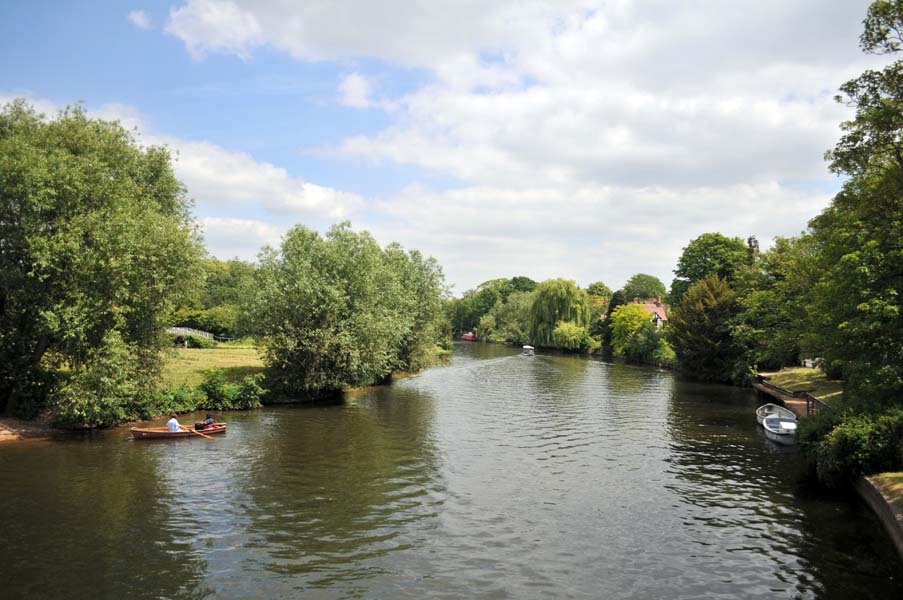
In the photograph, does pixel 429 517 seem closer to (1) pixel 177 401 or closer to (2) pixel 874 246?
(2) pixel 874 246

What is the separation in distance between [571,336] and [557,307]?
667 centimetres

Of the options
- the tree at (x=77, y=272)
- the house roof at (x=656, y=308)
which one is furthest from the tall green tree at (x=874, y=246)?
the house roof at (x=656, y=308)

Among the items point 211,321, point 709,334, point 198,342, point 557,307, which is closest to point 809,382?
point 709,334

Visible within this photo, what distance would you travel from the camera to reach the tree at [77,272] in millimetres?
28969

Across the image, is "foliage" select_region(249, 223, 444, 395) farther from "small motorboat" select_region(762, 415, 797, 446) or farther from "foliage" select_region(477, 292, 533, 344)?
"foliage" select_region(477, 292, 533, 344)

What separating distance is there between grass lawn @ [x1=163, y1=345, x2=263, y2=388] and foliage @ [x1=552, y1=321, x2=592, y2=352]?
5787 cm

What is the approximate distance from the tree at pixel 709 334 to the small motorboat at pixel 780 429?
94.2 feet

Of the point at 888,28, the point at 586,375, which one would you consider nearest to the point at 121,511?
the point at 888,28

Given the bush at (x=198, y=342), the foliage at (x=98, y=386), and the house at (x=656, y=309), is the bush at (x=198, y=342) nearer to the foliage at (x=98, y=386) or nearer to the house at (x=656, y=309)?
the foliage at (x=98, y=386)

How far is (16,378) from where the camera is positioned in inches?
1211

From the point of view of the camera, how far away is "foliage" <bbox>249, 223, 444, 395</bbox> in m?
41.0

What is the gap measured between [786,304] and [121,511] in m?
46.6

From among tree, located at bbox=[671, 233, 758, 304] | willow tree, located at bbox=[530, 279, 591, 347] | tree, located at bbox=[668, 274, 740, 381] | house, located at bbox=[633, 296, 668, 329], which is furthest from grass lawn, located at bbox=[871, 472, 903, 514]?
house, located at bbox=[633, 296, 668, 329]

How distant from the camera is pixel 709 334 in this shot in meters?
61.6
